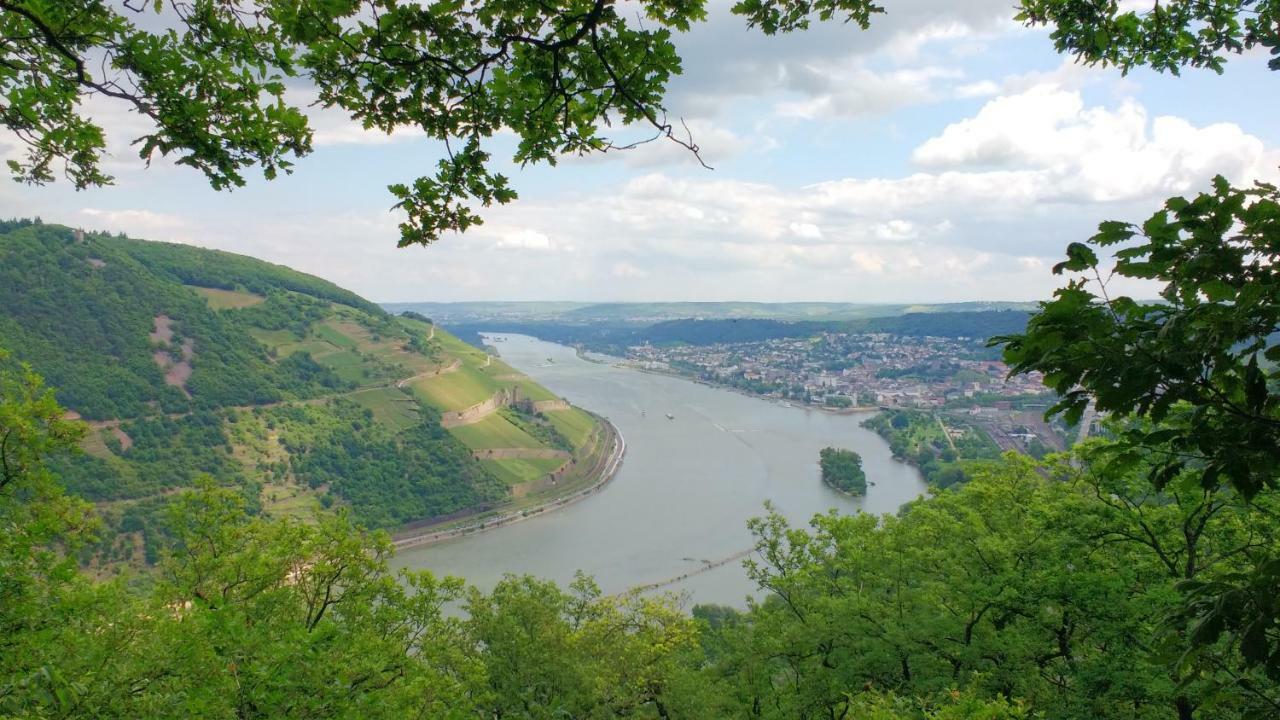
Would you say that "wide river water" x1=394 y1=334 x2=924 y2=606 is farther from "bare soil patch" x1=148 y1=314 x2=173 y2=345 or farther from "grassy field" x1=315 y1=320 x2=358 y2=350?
"bare soil patch" x1=148 y1=314 x2=173 y2=345

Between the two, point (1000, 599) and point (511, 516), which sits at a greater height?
point (1000, 599)

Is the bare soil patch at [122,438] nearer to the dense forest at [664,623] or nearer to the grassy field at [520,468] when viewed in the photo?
the grassy field at [520,468]

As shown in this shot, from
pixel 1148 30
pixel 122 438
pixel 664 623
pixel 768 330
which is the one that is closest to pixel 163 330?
pixel 122 438

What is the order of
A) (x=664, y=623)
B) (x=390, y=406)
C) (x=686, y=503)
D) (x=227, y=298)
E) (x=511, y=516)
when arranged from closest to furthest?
(x=664, y=623) → (x=686, y=503) → (x=511, y=516) → (x=390, y=406) → (x=227, y=298)

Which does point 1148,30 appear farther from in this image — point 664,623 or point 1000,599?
point 664,623

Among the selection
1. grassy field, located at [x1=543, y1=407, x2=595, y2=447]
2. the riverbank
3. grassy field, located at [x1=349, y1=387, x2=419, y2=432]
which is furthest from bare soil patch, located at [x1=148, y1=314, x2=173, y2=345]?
grassy field, located at [x1=543, y1=407, x2=595, y2=447]

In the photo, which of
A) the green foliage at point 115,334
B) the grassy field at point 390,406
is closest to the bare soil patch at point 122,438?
the green foliage at point 115,334

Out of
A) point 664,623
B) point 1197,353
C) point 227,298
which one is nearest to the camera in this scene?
point 1197,353
